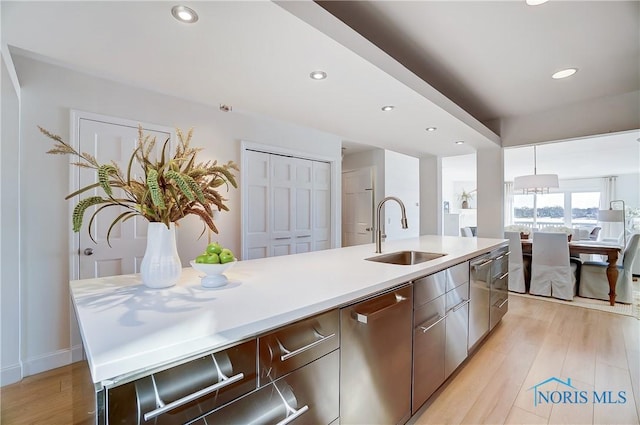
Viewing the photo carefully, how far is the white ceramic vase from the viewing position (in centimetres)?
121

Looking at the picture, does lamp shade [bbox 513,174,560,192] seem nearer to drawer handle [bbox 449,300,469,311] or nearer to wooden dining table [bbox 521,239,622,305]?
wooden dining table [bbox 521,239,622,305]

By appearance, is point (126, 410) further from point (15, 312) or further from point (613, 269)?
point (613, 269)

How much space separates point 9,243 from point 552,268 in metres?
5.71

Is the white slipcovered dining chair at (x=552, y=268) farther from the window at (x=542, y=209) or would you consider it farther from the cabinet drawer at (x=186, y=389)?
the window at (x=542, y=209)

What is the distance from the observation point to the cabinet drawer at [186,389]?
2.26 feet

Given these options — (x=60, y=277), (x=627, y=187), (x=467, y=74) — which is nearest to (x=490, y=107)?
(x=467, y=74)

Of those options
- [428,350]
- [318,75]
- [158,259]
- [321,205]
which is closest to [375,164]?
[321,205]

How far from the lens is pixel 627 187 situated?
8188mm

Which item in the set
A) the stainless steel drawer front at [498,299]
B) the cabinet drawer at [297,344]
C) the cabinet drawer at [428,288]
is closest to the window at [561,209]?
the stainless steel drawer front at [498,299]

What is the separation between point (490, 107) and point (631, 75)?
1.13 m

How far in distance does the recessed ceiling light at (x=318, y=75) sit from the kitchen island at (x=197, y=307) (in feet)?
3.81

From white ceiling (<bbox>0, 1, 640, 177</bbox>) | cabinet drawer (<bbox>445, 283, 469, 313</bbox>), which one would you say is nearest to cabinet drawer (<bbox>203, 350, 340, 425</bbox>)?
cabinet drawer (<bbox>445, 283, 469, 313</bbox>)

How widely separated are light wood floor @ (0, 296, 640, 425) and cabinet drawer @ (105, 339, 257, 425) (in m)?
0.42

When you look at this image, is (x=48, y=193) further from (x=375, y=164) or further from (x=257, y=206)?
(x=375, y=164)
